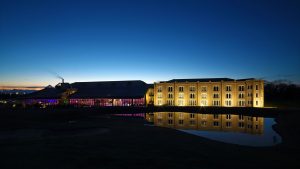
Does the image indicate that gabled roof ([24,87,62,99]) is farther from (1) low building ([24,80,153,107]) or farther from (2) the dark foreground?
(2) the dark foreground

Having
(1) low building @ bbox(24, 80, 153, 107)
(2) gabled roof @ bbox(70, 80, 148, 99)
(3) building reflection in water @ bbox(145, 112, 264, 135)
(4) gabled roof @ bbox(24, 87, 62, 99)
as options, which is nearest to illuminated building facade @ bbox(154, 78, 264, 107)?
(2) gabled roof @ bbox(70, 80, 148, 99)

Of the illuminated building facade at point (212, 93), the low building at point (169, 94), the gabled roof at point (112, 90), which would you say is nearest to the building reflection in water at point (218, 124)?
the illuminated building facade at point (212, 93)

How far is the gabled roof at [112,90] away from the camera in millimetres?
85062

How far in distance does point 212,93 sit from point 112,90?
3533cm

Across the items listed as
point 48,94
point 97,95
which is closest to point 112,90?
point 97,95

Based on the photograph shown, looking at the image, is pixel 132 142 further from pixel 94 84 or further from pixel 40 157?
pixel 94 84

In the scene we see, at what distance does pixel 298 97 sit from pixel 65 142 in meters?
111

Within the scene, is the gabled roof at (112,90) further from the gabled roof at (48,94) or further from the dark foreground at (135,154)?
the dark foreground at (135,154)

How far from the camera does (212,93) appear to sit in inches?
3157

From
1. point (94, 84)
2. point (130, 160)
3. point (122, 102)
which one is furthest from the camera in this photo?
point (94, 84)

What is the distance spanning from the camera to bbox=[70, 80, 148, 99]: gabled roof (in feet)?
279

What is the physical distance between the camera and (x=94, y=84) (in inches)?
3875

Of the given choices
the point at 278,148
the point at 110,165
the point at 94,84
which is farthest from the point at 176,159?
the point at 94,84

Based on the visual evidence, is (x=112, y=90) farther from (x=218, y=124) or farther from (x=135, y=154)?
(x=135, y=154)
